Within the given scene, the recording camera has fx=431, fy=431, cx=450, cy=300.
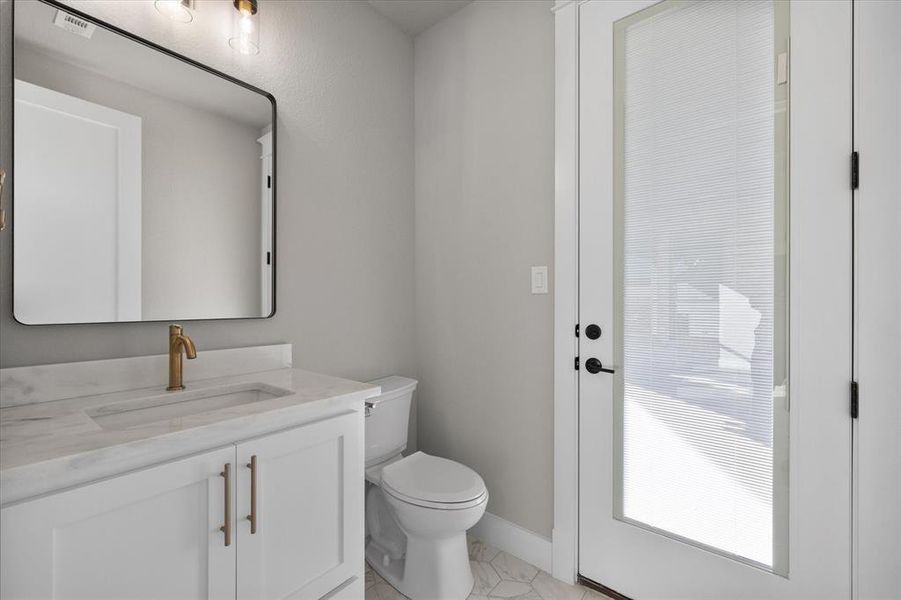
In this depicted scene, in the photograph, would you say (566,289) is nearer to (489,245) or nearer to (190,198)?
(489,245)

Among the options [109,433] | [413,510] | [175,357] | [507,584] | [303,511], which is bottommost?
[507,584]

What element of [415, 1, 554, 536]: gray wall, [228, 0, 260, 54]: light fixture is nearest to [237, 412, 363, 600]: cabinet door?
[415, 1, 554, 536]: gray wall

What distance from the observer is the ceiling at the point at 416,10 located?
202 centimetres

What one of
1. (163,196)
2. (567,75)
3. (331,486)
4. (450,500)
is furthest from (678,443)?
(163,196)

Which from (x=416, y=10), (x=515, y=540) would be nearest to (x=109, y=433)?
(x=515, y=540)

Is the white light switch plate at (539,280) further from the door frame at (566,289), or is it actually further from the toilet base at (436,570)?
the toilet base at (436,570)

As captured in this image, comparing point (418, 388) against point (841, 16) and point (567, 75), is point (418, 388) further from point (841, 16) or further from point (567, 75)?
point (841, 16)

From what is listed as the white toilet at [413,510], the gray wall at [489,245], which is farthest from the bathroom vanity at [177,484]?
the gray wall at [489,245]

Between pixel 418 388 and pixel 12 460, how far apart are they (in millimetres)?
→ 1657

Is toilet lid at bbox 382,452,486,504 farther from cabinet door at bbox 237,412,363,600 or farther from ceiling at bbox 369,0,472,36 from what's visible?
ceiling at bbox 369,0,472,36

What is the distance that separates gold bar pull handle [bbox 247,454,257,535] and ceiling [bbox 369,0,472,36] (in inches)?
80.2

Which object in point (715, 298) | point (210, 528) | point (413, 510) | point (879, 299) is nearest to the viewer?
point (210, 528)

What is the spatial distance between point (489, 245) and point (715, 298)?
927 millimetres

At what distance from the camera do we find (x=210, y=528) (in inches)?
38.6
